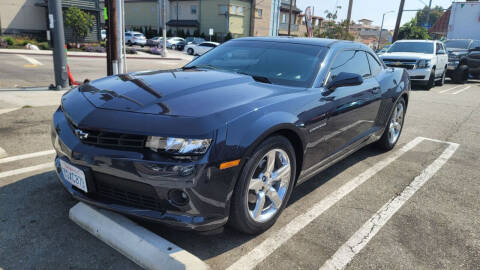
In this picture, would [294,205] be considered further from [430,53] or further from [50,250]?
[430,53]

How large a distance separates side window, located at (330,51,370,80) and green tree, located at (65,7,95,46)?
89.4 ft

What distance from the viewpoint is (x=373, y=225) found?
318cm

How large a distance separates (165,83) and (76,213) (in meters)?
1.23

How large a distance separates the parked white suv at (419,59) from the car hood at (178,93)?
11103 mm

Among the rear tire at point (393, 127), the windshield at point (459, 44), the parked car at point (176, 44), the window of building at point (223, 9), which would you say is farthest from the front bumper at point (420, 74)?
the window of building at point (223, 9)

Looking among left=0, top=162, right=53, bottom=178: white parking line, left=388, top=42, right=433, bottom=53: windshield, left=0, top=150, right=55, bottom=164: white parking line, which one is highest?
→ left=388, top=42, right=433, bottom=53: windshield

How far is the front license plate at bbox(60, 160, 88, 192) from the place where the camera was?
2.50m

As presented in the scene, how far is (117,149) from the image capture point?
2361 millimetres

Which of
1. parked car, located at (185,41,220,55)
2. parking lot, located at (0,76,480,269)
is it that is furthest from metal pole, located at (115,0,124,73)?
parked car, located at (185,41,220,55)

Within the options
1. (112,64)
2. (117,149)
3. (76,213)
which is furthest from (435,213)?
(112,64)

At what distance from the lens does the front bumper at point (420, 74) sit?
12703mm

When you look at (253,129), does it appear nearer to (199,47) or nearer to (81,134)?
(81,134)

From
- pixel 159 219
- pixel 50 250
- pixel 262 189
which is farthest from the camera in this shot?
pixel 262 189

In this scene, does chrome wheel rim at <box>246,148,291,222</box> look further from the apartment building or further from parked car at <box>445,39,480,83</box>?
the apartment building
